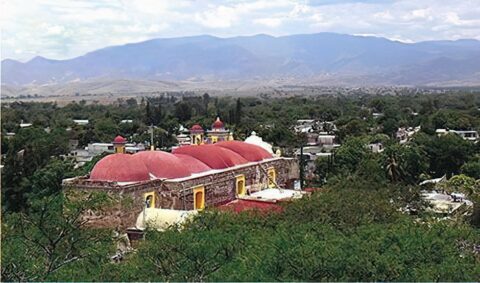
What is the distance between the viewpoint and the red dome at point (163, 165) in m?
19.2

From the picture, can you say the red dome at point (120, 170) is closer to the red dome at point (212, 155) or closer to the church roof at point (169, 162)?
the church roof at point (169, 162)

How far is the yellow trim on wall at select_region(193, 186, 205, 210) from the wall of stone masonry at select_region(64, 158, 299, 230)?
136 mm

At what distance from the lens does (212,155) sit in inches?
856

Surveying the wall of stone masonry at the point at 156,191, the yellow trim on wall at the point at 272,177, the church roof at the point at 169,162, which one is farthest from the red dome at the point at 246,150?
the wall of stone masonry at the point at 156,191

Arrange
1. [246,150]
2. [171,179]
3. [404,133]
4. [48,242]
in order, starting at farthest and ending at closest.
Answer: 1. [404,133]
2. [246,150]
3. [171,179]
4. [48,242]

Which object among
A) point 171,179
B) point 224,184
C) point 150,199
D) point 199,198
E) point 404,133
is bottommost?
point 404,133

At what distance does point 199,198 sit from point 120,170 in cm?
279

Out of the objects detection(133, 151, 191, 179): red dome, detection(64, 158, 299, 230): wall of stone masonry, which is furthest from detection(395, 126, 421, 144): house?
detection(133, 151, 191, 179): red dome

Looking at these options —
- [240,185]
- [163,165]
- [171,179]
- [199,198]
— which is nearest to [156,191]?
[171,179]

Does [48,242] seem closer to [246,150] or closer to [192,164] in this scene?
[192,164]

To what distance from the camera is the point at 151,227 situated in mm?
Answer: 16750

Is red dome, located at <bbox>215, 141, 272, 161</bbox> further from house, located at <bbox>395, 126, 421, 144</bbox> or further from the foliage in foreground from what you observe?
house, located at <bbox>395, 126, 421, 144</bbox>

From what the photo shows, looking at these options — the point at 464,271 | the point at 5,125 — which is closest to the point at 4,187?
the point at 464,271

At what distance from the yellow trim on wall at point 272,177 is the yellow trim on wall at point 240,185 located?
7.72ft
